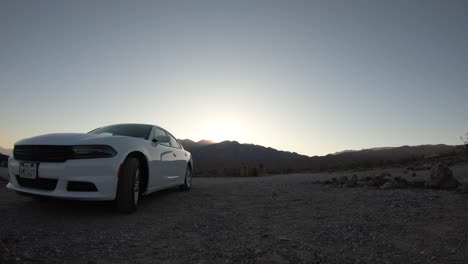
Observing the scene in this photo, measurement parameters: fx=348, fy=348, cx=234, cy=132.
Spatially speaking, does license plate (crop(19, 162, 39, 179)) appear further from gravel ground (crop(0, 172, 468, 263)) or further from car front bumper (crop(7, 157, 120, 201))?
gravel ground (crop(0, 172, 468, 263))

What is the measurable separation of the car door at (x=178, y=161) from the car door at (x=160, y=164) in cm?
24

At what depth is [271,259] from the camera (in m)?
3.13

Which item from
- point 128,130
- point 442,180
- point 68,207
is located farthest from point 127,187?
point 442,180

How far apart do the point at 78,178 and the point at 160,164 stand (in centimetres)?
191

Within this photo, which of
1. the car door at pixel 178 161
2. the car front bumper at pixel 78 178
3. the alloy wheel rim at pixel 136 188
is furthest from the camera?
the car door at pixel 178 161

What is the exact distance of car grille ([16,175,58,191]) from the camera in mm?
4520

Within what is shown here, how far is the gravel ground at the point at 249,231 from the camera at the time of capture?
3.21m

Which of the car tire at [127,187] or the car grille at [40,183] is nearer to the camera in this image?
the car grille at [40,183]

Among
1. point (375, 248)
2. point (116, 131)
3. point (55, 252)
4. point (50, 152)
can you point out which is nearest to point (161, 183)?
point (116, 131)

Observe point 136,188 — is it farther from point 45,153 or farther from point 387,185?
point 387,185

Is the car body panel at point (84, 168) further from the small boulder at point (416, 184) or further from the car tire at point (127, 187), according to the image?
the small boulder at point (416, 184)

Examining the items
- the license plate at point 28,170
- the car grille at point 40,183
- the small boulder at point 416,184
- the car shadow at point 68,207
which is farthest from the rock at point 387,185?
the license plate at point 28,170

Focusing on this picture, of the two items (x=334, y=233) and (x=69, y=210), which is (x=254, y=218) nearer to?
(x=334, y=233)

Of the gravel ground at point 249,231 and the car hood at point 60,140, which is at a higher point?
the car hood at point 60,140
